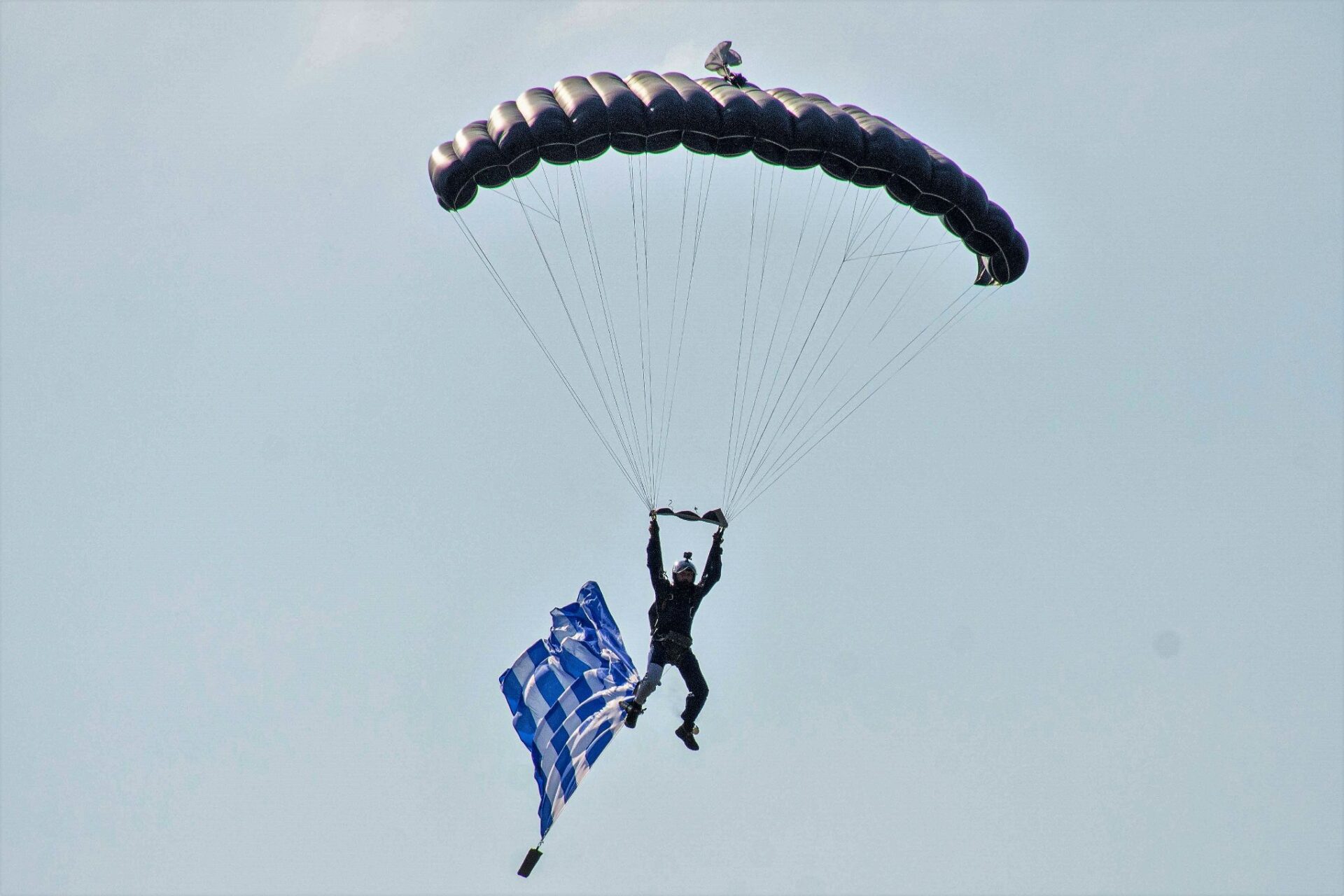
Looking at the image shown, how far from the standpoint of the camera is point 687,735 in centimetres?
1805

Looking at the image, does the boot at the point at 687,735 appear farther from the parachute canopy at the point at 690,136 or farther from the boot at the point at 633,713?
the parachute canopy at the point at 690,136

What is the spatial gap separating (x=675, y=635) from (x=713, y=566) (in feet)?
2.91

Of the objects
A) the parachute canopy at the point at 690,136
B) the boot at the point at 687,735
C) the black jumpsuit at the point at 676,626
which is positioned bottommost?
the boot at the point at 687,735

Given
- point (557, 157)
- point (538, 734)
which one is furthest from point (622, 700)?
point (557, 157)

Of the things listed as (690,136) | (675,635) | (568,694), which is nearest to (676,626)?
(675,635)

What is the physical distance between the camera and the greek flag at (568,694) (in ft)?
63.0

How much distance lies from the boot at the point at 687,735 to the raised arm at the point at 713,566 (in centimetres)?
137

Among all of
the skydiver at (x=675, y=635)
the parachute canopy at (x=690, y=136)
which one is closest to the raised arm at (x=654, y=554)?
the skydiver at (x=675, y=635)

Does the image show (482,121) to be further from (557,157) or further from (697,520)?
(697,520)

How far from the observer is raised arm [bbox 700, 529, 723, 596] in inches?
723

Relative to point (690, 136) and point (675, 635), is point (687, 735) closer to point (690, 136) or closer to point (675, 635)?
point (675, 635)

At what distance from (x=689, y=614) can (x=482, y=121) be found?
19.5ft

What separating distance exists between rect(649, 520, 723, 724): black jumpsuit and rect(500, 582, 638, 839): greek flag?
4.49 ft

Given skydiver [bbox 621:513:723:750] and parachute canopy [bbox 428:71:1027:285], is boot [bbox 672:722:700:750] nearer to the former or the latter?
skydiver [bbox 621:513:723:750]
